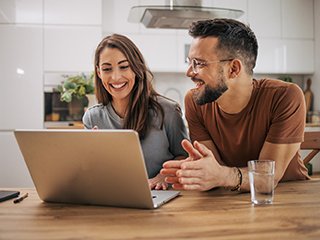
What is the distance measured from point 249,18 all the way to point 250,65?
3.07 m

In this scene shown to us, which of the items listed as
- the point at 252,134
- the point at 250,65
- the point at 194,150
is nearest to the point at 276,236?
the point at 194,150

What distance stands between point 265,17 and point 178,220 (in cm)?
403

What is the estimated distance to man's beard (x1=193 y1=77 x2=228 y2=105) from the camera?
158 centimetres

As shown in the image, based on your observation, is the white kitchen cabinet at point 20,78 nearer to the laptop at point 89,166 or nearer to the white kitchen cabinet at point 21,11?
the white kitchen cabinet at point 21,11

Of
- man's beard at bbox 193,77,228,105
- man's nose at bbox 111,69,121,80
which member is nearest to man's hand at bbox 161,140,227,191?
man's beard at bbox 193,77,228,105

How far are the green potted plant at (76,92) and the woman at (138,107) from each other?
5.91 feet

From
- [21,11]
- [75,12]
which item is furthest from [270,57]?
[21,11]

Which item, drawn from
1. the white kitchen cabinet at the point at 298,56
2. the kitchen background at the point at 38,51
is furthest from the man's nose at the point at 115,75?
the white kitchen cabinet at the point at 298,56

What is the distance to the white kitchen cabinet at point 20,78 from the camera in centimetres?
378

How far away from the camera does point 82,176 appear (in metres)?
1.05

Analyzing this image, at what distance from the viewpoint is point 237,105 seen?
1.64 m

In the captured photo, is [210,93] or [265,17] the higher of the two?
[265,17]

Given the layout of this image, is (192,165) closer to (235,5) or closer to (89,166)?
(89,166)

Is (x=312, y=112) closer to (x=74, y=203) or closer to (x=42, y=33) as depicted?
(x=42, y=33)
